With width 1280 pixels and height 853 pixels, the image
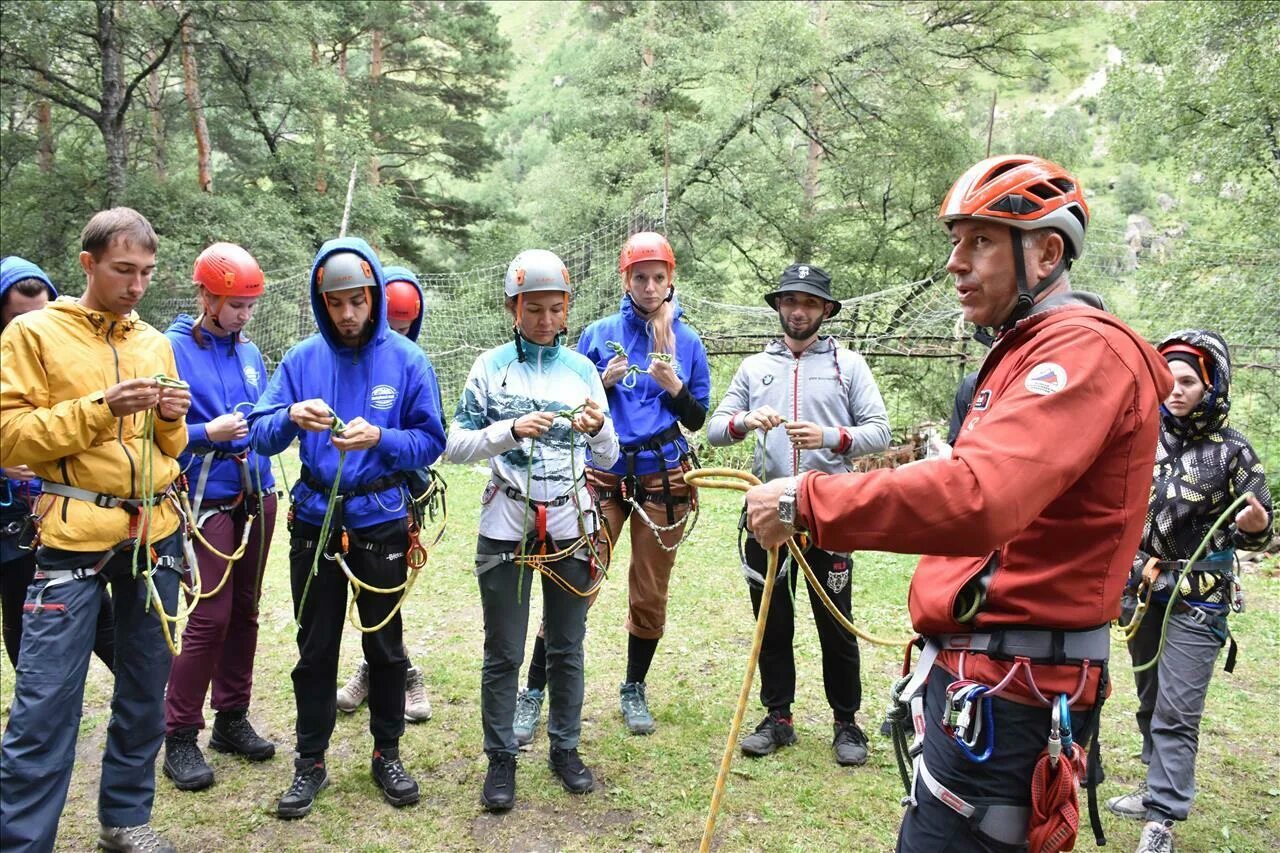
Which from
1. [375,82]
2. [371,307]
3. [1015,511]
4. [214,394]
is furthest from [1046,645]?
[375,82]

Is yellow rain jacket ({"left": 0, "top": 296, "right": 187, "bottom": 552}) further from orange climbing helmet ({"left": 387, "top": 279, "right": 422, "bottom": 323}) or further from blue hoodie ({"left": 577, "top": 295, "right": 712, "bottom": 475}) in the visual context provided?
blue hoodie ({"left": 577, "top": 295, "right": 712, "bottom": 475})

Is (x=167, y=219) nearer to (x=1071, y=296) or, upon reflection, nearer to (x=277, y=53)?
(x=277, y=53)

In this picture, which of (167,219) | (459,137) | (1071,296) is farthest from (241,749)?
(459,137)

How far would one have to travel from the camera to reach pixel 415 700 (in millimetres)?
4574

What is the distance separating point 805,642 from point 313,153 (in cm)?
1660

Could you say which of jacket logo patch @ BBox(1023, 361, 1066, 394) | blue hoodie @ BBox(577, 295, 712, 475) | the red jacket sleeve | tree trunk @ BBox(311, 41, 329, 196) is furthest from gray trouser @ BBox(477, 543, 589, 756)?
tree trunk @ BBox(311, 41, 329, 196)

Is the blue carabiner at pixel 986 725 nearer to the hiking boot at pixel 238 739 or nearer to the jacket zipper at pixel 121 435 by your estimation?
the jacket zipper at pixel 121 435

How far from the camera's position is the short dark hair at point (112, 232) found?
9.75ft

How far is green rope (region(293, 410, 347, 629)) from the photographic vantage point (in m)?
3.20

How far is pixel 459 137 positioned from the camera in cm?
2233

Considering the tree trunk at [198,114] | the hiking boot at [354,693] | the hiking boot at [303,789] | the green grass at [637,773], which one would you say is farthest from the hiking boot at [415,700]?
the tree trunk at [198,114]

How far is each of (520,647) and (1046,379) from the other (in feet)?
8.53

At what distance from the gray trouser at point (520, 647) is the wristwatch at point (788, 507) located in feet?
6.38

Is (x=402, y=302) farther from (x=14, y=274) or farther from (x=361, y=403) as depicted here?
(x=14, y=274)
